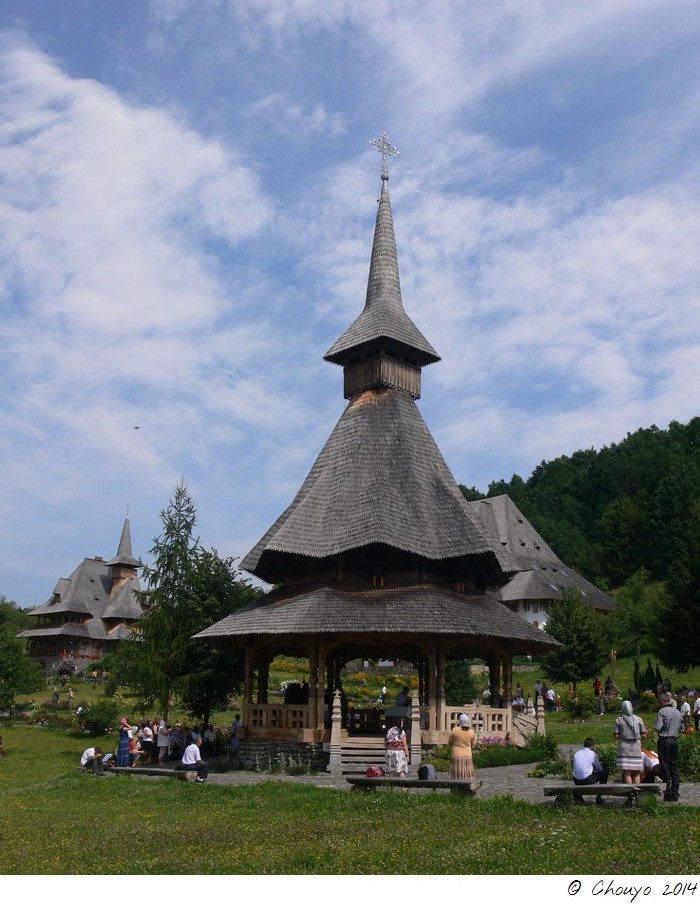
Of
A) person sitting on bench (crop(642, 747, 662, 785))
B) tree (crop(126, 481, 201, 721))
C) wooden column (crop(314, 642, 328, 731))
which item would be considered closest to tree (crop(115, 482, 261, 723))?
tree (crop(126, 481, 201, 721))

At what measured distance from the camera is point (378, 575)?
2581 cm

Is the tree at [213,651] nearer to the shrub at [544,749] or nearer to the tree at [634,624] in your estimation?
the shrub at [544,749]

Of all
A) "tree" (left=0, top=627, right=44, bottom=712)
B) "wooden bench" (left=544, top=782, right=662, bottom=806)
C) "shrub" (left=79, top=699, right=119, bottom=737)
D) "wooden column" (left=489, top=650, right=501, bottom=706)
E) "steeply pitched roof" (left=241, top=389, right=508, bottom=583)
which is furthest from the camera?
"tree" (left=0, top=627, right=44, bottom=712)

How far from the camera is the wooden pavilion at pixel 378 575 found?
23.7 m

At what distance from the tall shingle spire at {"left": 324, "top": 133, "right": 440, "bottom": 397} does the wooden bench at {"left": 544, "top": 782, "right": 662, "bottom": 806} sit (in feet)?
65.2

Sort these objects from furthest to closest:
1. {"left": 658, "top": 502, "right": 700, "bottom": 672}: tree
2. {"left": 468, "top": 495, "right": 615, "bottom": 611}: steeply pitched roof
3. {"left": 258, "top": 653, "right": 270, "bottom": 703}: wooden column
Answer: {"left": 468, "top": 495, "right": 615, "bottom": 611}: steeply pitched roof
{"left": 658, "top": 502, "right": 700, "bottom": 672}: tree
{"left": 258, "top": 653, "right": 270, "bottom": 703}: wooden column

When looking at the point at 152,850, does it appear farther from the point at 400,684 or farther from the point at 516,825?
the point at 400,684

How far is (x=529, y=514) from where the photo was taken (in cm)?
Answer: 9962

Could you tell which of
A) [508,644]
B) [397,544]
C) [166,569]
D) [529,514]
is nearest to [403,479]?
[397,544]

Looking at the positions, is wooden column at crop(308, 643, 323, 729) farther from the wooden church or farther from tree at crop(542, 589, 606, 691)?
the wooden church

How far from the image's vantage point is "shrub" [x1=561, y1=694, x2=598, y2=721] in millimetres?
33000

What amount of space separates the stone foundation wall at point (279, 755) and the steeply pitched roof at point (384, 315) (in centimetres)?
1405

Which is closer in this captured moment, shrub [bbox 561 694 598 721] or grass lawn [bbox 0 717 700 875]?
→ grass lawn [bbox 0 717 700 875]

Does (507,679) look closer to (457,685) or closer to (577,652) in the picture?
(457,685)
